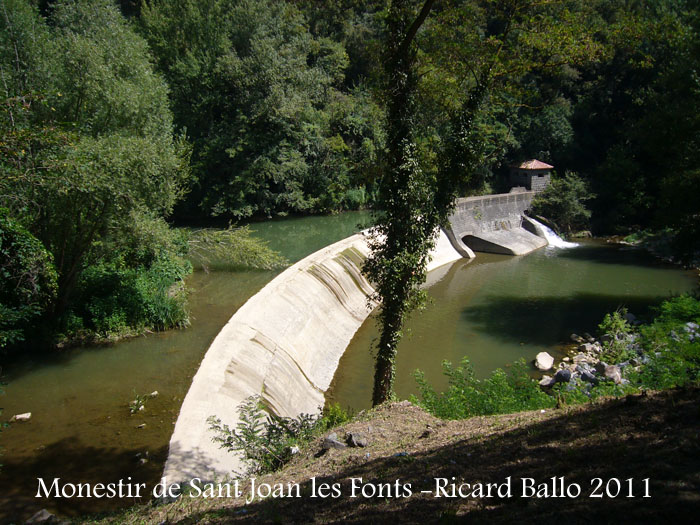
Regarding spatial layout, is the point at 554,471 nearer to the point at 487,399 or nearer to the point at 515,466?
the point at 515,466

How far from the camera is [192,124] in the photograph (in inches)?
1155

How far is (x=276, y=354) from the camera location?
12203mm

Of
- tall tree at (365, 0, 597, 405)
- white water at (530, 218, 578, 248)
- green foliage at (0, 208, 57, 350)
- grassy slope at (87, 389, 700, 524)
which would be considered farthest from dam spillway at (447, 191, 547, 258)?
grassy slope at (87, 389, 700, 524)

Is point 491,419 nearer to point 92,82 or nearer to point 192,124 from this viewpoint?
point 92,82

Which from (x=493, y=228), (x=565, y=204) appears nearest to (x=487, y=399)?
(x=493, y=228)

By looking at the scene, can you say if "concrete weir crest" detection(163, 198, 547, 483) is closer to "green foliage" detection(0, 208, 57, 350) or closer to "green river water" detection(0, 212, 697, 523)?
"green river water" detection(0, 212, 697, 523)

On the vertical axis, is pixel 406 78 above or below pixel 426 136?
above

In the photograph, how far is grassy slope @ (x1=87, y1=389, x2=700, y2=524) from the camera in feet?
12.3

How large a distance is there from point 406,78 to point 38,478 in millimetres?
9333

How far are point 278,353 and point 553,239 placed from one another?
26187 millimetres

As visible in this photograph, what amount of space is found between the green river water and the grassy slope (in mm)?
3099

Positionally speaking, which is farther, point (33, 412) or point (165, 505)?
point (33, 412)

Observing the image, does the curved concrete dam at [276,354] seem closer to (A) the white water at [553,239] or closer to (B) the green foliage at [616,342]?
(B) the green foliage at [616,342]

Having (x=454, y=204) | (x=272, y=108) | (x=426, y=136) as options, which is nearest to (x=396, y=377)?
(x=454, y=204)
